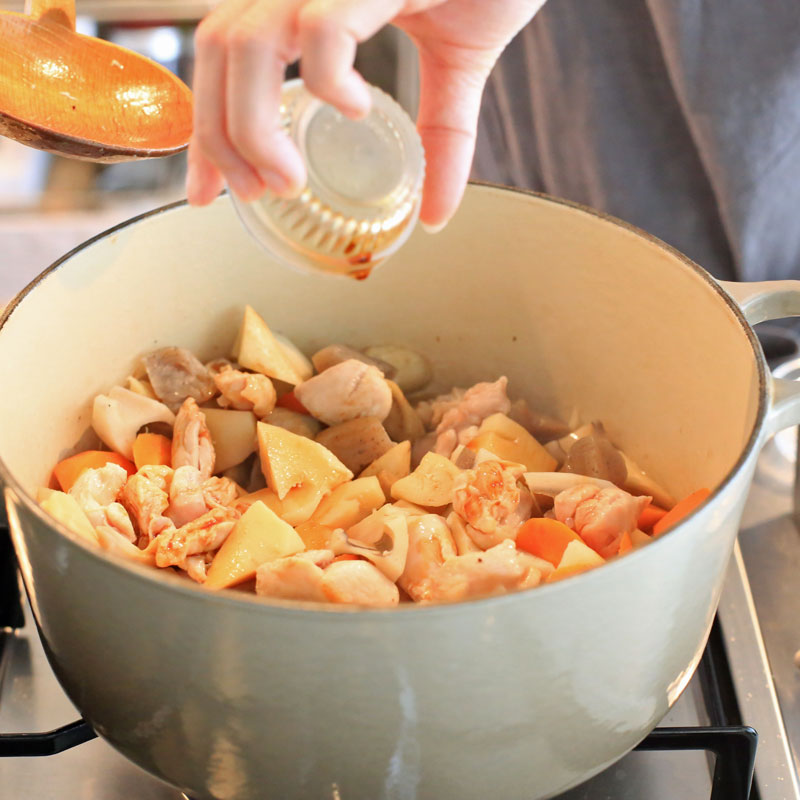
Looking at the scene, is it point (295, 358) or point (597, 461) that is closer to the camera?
point (597, 461)

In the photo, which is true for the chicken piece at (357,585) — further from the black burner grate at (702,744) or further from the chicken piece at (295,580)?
the black burner grate at (702,744)

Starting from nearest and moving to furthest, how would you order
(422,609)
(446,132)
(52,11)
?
(422,609) → (446,132) → (52,11)

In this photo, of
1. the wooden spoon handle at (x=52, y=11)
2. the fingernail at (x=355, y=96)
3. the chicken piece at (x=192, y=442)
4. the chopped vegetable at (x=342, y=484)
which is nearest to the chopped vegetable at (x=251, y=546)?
the chopped vegetable at (x=342, y=484)

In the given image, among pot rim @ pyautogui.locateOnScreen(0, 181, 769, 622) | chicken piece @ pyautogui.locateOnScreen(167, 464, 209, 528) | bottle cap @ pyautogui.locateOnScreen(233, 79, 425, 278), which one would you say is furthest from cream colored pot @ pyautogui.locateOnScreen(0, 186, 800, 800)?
bottle cap @ pyautogui.locateOnScreen(233, 79, 425, 278)

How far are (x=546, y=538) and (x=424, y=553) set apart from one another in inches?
3.7

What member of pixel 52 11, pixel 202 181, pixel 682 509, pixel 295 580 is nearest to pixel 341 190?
pixel 202 181

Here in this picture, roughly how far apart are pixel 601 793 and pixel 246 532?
1.04ft

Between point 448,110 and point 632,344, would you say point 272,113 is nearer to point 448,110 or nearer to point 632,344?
point 448,110

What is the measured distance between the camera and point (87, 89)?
33.7 inches

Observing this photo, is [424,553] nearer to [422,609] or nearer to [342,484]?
[342,484]

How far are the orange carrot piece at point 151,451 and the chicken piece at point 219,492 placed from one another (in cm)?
6

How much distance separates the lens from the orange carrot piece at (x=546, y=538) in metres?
0.70

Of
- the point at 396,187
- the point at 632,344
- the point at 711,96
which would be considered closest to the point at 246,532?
the point at 396,187

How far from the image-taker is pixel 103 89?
0.86 m
